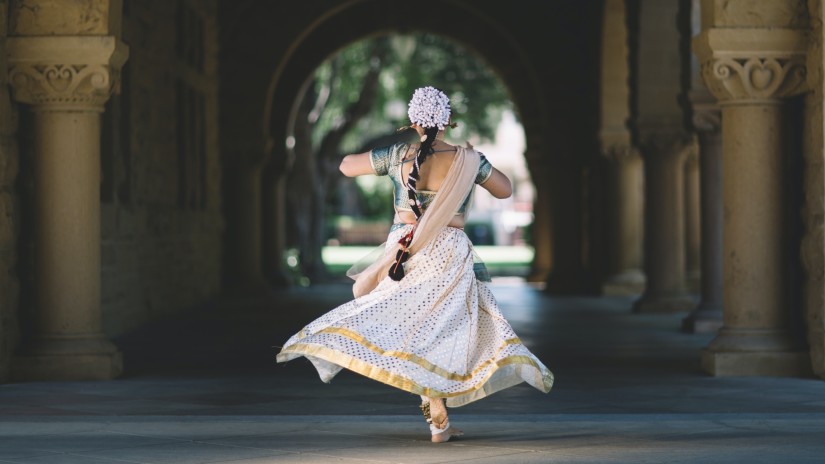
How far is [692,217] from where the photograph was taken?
86.3ft

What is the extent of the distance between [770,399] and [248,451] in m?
3.75

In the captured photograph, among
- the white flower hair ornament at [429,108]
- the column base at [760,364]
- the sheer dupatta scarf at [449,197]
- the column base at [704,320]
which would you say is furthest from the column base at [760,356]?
the column base at [704,320]

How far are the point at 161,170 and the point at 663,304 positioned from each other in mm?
6374

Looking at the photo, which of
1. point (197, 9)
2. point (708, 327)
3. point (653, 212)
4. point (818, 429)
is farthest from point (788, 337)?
point (197, 9)

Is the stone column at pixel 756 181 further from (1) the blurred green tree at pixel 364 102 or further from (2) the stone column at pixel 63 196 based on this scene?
(1) the blurred green tree at pixel 364 102

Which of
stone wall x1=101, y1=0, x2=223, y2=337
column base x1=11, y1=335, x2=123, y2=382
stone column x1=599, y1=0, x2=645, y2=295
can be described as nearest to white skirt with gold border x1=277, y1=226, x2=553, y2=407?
column base x1=11, y1=335, x2=123, y2=382

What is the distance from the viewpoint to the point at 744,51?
11.3 meters

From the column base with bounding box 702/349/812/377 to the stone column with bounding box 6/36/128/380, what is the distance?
449 cm

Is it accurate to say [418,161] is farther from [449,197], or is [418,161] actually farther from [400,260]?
[400,260]

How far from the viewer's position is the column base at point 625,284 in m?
23.2

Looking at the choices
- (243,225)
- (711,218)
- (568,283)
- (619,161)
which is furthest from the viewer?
(568,283)

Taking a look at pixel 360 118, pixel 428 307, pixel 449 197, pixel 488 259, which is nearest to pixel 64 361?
pixel 428 307

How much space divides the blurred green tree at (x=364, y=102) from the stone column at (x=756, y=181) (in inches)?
601

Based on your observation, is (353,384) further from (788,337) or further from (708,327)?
(708,327)
